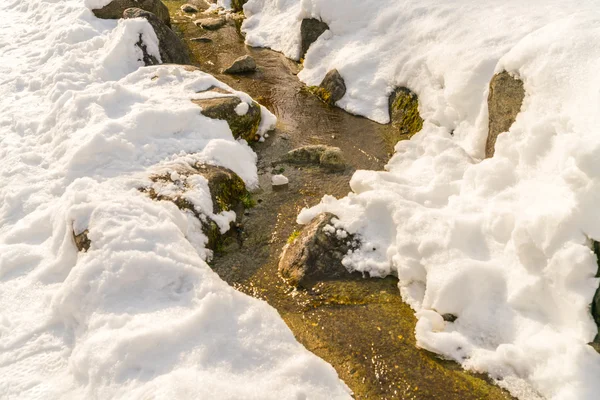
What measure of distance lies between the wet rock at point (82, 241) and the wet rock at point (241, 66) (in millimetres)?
6989

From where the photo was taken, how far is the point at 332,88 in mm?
9461

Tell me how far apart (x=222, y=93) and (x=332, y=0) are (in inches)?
179

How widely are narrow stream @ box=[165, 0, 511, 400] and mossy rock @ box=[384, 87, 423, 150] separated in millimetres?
182

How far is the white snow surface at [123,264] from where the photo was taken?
144 inches

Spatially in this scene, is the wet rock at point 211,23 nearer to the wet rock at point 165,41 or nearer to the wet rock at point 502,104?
the wet rock at point 165,41

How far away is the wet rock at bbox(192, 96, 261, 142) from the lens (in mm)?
7676

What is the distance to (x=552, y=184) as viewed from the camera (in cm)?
486

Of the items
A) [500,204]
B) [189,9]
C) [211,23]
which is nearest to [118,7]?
[211,23]

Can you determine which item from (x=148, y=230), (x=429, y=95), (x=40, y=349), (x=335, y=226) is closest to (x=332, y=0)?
(x=429, y=95)

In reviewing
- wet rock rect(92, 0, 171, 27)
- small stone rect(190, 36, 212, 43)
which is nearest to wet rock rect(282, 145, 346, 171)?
wet rock rect(92, 0, 171, 27)

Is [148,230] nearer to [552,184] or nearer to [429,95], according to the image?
[552,184]

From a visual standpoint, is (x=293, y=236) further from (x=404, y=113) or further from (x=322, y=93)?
(x=322, y=93)

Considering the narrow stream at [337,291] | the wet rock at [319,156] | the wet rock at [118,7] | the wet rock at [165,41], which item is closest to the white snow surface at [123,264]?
the narrow stream at [337,291]

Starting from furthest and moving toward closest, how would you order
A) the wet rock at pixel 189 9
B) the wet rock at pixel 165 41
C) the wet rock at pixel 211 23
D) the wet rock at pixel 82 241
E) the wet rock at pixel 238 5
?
the wet rock at pixel 189 9 < the wet rock at pixel 238 5 < the wet rock at pixel 211 23 < the wet rock at pixel 165 41 < the wet rock at pixel 82 241
